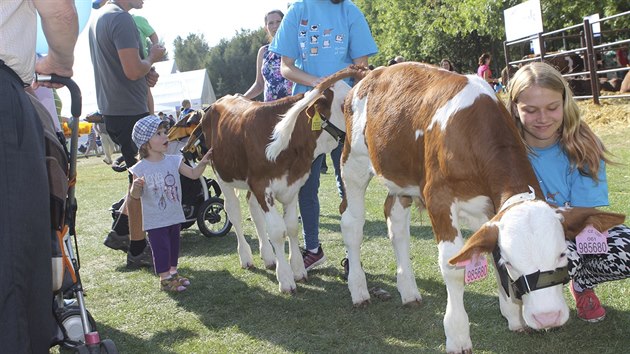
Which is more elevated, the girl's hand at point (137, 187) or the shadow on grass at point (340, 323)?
the girl's hand at point (137, 187)

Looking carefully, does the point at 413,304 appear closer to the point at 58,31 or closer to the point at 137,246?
the point at 58,31

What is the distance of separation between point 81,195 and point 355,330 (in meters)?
10.3

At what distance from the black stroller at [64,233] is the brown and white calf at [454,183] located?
67.6 inches

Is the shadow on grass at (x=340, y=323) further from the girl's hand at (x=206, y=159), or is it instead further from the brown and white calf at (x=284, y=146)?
the girl's hand at (x=206, y=159)

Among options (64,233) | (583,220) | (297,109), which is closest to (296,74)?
(297,109)

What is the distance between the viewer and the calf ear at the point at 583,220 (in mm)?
2688

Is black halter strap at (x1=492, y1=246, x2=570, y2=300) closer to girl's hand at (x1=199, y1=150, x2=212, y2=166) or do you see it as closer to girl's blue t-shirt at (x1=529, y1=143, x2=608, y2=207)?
girl's blue t-shirt at (x1=529, y1=143, x2=608, y2=207)

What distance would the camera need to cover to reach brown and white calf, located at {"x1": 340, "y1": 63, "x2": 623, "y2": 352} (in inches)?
103

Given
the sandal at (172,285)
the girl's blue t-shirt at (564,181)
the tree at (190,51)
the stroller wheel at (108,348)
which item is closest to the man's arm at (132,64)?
the sandal at (172,285)

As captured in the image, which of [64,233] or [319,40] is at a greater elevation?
[319,40]

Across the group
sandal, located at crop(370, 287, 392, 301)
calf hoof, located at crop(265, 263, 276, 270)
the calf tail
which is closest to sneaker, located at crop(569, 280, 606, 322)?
sandal, located at crop(370, 287, 392, 301)

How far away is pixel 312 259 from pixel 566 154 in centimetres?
241

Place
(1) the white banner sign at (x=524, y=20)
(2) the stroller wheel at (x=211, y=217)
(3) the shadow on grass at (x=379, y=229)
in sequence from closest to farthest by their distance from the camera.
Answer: (3) the shadow on grass at (x=379, y=229), (2) the stroller wheel at (x=211, y=217), (1) the white banner sign at (x=524, y=20)

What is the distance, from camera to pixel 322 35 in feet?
16.4
